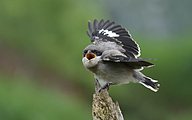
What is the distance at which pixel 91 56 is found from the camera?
103 inches

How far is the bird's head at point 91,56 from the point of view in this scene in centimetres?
255

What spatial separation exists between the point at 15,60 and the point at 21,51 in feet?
0.68

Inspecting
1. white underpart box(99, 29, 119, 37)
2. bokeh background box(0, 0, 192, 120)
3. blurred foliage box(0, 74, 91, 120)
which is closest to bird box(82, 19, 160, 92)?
white underpart box(99, 29, 119, 37)

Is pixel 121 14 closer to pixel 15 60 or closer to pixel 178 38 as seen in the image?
pixel 178 38

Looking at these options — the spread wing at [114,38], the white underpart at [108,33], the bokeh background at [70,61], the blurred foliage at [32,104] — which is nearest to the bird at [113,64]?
the spread wing at [114,38]

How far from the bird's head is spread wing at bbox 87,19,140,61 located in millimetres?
224

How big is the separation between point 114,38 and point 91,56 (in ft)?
2.02

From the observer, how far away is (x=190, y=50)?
6.41 m

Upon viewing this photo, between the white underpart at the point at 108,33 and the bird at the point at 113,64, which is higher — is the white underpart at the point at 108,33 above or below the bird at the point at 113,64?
above

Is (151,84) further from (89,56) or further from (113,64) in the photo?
(89,56)

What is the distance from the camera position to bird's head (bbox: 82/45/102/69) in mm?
2550

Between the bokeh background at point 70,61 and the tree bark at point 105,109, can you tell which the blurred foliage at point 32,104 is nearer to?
the bokeh background at point 70,61

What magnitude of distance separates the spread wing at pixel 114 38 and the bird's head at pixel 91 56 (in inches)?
8.8

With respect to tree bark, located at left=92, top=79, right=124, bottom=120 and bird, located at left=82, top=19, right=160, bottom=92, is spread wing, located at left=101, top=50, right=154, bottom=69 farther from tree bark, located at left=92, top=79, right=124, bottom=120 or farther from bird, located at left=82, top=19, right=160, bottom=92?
tree bark, located at left=92, top=79, right=124, bottom=120
